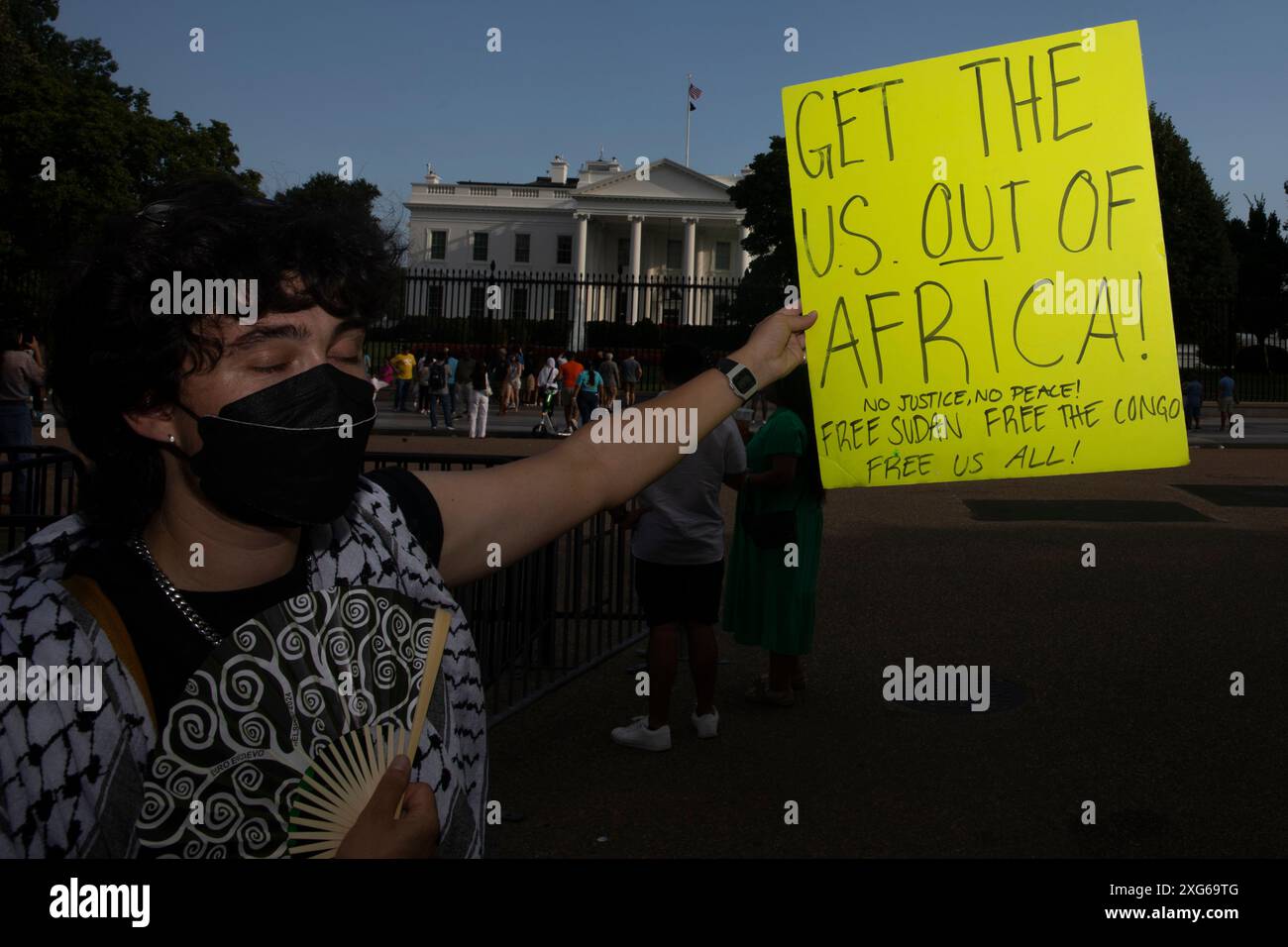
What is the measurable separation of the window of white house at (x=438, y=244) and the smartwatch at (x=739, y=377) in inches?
3166

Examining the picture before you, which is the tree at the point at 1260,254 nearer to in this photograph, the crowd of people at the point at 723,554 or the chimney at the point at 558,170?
the crowd of people at the point at 723,554

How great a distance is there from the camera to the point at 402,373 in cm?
2595

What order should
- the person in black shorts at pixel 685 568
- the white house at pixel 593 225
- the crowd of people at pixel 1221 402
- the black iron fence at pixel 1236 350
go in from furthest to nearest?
the white house at pixel 593 225 → the black iron fence at pixel 1236 350 → the crowd of people at pixel 1221 402 → the person in black shorts at pixel 685 568

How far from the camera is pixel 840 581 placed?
8.62 m

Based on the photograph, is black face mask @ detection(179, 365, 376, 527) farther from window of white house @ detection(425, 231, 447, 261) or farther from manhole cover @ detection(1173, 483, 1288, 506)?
window of white house @ detection(425, 231, 447, 261)

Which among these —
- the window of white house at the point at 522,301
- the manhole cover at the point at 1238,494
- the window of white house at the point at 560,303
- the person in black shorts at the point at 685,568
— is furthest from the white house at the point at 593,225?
the person in black shorts at the point at 685,568

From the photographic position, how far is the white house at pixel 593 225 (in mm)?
78000

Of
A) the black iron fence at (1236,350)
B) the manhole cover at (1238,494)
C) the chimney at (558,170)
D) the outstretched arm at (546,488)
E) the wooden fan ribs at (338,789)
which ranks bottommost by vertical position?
the wooden fan ribs at (338,789)

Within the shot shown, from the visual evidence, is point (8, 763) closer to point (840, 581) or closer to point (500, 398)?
point (840, 581)

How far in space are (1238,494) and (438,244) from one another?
2831 inches

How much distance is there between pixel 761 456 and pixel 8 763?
4527 millimetres

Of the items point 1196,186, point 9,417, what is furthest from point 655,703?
point 1196,186

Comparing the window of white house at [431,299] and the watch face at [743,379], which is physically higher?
the window of white house at [431,299]

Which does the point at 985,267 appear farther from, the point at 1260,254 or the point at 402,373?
the point at 1260,254
